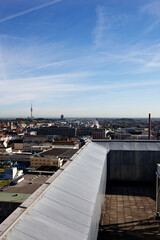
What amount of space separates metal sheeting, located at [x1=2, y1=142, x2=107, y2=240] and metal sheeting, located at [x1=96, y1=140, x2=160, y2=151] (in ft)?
13.4

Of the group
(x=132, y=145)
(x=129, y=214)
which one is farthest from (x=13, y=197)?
(x=129, y=214)

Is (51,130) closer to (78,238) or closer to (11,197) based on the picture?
(11,197)

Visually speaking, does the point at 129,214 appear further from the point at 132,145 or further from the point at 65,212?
the point at 132,145

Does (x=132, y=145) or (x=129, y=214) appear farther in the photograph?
(x=132, y=145)

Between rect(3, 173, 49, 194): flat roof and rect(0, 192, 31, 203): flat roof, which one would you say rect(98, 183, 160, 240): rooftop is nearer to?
rect(0, 192, 31, 203): flat roof

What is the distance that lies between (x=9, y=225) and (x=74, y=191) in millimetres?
2040

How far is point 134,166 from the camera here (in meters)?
9.95

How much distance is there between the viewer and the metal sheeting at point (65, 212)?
3363 mm

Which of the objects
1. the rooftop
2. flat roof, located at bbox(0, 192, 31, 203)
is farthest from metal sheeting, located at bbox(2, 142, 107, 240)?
flat roof, located at bbox(0, 192, 31, 203)

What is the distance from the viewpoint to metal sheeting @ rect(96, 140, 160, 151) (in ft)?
33.8

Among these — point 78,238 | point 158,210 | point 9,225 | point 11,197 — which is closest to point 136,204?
point 158,210

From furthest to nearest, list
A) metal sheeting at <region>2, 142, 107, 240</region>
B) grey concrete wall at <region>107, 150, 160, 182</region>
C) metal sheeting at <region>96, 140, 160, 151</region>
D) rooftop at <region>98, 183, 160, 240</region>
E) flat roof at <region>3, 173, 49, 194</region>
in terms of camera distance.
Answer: flat roof at <region>3, 173, 49, 194</region> → metal sheeting at <region>96, 140, 160, 151</region> → grey concrete wall at <region>107, 150, 160, 182</region> → rooftop at <region>98, 183, 160, 240</region> → metal sheeting at <region>2, 142, 107, 240</region>

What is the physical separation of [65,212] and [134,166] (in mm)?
6383

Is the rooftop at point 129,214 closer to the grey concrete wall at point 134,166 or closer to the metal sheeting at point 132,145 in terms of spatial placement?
the grey concrete wall at point 134,166
